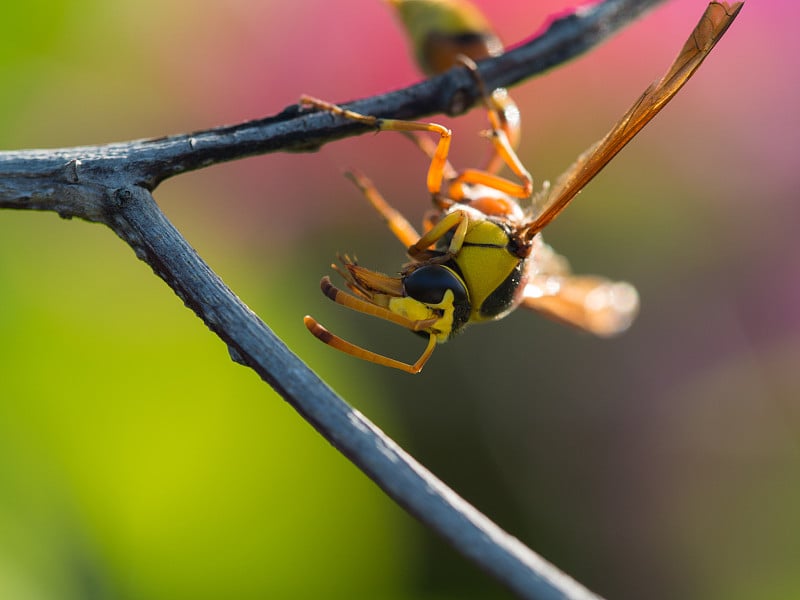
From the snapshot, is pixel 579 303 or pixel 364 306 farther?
pixel 579 303

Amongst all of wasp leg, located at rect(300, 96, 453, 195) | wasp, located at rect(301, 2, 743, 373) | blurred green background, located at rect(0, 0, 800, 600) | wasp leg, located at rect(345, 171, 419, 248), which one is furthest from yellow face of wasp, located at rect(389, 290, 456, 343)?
blurred green background, located at rect(0, 0, 800, 600)

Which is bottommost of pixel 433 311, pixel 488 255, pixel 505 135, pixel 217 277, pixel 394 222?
pixel 217 277

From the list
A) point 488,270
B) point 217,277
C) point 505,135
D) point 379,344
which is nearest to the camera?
point 217,277

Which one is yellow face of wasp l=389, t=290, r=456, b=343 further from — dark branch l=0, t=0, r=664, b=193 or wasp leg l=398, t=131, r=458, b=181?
wasp leg l=398, t=131, r=458, b=181

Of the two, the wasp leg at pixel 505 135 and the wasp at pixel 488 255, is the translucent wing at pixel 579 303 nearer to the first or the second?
the wasp at pixel 488 255

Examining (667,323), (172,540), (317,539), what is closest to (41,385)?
(172,540)

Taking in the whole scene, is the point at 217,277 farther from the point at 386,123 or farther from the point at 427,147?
the point at 427,147

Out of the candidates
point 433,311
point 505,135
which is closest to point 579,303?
point 505,135

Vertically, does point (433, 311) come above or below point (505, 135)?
below
